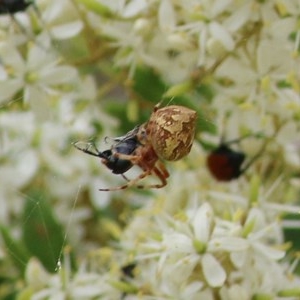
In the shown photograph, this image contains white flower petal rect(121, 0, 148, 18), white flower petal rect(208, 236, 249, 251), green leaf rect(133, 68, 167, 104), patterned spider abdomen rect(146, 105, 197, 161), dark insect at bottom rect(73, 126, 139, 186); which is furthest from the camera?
green leaf rect(133, 68, 167, 104)

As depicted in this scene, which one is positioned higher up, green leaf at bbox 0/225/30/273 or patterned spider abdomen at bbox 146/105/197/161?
patterned spider abdomen at bbox 146/105/197/161

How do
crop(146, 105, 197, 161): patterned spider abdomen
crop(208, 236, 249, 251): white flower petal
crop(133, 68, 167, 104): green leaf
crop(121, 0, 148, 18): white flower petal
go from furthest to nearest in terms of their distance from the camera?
1. crop(133, 68, 167, 104): green leaf
2. crop(121, 0, 148, 18): white flower petal
3. crop(208, 236, 249, 251): white flower petal
4. crop(146, 105, 197, 161): patterned spider abdomen

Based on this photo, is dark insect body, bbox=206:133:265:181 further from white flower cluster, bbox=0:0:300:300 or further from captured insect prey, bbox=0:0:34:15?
captured insect prey, bbox=0:0:34:15

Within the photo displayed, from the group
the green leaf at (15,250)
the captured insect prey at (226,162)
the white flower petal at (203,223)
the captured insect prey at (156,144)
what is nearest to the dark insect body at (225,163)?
the captured insect prey at (226,162)

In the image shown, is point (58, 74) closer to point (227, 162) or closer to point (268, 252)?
point (227, 162)

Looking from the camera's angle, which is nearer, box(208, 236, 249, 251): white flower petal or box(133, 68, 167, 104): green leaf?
box(208, 236, 249, 251): white flower petal

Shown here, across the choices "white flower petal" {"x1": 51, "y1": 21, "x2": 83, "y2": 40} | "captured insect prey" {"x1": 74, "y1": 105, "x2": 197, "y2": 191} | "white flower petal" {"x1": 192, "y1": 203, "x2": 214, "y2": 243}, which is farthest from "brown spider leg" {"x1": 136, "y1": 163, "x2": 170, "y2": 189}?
"white flower petal" {"x1": 51, "y1": 21, "x2": 83, "y2": 40}
